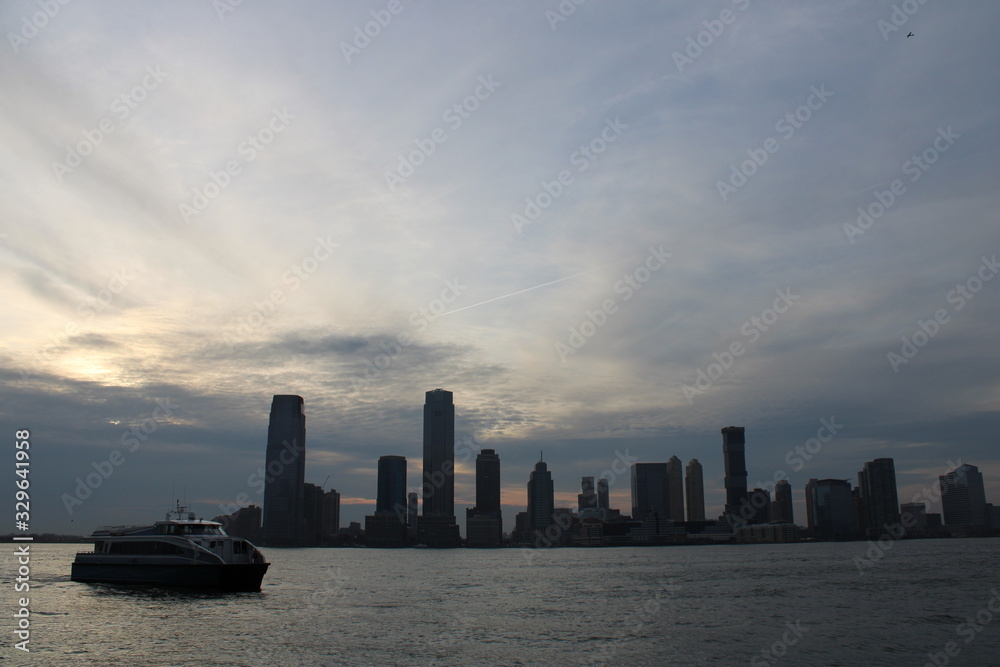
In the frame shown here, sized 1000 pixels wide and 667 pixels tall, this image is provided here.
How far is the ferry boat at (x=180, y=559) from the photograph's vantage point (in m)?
81.7

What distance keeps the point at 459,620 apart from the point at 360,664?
20.8m

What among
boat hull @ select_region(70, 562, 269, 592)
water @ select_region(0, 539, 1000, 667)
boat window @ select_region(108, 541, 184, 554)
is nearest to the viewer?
water @ select_region(0, 539, 1000, 667)

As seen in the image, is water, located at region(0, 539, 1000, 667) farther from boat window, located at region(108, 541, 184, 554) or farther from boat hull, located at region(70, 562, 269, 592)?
boat window, located at region(108, 541, 184, 554)

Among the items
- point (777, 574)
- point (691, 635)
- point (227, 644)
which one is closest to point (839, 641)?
point (691, 635)

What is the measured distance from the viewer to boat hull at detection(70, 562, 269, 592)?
8131 centimetres

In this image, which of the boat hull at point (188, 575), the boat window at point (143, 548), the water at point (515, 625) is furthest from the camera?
the boat window at point (143, 548)

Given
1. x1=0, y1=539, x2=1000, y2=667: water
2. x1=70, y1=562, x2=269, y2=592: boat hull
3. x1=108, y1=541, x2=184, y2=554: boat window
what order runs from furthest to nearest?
x1=108, y1=541, x2=184, y2=554: boat window < x1=70, y1=562, x2=269, y2=592: boat hull < x1=0, y1=539, x2=1000, y2=667: water

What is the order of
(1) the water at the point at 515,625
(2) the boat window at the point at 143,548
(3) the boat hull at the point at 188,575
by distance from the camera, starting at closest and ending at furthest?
1. (1) the water at the point at 515,625
2. (3) the boat hull at the point at 188,575
3. (2) the boat window at the point at 143,548

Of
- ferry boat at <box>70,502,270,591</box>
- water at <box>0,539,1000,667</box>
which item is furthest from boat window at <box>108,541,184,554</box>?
water at <box>0,539,1000,667</box>

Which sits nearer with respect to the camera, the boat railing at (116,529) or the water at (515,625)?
the water at (515,625)

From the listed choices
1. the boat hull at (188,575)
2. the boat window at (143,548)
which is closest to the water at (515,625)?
the boat hull at (188,575)

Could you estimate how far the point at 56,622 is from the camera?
63125mm

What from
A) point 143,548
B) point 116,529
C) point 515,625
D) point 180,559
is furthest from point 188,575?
point 515,625

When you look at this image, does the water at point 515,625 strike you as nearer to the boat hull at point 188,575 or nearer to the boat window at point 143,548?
the boat hull at point 188,575
